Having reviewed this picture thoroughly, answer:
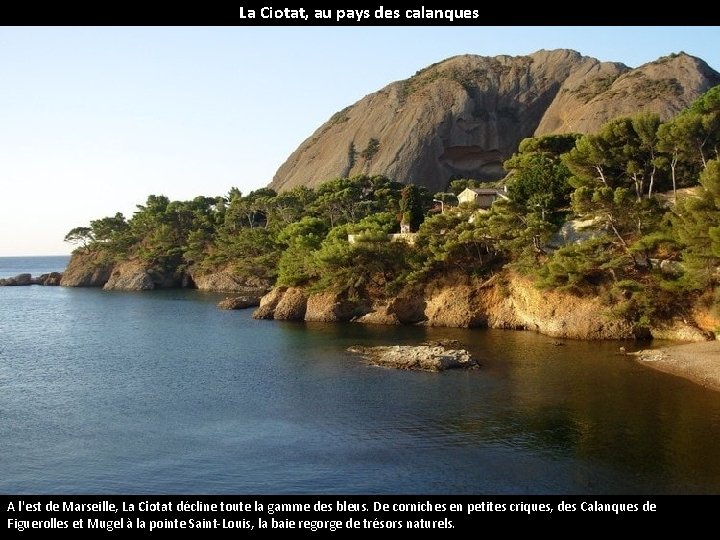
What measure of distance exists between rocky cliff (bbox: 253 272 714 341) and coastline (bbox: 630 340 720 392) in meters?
3.17

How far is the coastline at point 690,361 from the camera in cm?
3041

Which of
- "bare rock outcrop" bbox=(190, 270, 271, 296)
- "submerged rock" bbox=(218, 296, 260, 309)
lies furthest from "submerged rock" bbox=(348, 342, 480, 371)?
"bare rock outcrop" bbox=(190, 270, 271, 296)

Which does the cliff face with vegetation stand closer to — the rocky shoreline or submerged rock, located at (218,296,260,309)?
submerged rock, located at (218,296,260,309)

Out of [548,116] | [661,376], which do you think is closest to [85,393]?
[661,376]

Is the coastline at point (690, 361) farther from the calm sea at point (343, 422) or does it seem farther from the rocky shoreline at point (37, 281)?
the rocky shoreline at point (37, 281)

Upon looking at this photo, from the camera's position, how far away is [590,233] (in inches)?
1802

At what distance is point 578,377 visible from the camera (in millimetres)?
32031

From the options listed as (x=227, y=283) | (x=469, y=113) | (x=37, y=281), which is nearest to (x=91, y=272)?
(x=37, y=281)

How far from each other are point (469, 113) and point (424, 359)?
76554 millimetres

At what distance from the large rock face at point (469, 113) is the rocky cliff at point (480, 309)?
48.3 metres

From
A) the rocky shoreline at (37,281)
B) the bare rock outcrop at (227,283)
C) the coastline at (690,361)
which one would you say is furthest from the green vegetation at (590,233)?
the rocky shoreline at (37,281)

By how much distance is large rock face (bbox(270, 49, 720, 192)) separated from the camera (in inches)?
3772

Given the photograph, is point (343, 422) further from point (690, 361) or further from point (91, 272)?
point (91, 272)

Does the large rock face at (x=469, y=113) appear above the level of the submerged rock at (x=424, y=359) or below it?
above
